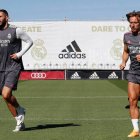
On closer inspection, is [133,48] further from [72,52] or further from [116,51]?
[72,52]

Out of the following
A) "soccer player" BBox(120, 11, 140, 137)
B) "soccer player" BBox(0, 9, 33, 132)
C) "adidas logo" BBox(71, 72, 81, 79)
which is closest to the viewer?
"soccer player" BBox(120, 11, 140, 137)

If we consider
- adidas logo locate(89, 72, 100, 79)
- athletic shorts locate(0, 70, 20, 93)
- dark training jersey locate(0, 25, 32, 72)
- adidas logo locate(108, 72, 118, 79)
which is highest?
dark training jersey locate(0, 25, 32, 72)

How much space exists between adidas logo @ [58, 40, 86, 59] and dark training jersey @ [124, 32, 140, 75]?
98.1 ft

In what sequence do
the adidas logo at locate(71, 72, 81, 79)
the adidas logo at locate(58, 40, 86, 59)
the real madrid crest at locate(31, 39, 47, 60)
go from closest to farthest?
the adidas logo at locate(71, 72, 81, 79)
the adidas logo at locate(58, 40, 86, 59)
the real madrid crest at locate(31, 39, 47, 60)

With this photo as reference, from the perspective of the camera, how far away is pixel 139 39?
9531 mm

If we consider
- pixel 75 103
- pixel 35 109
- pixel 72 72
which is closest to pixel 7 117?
pixel 35 109

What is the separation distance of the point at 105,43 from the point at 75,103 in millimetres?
23205

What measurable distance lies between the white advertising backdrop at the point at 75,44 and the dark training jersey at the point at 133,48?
2945cm

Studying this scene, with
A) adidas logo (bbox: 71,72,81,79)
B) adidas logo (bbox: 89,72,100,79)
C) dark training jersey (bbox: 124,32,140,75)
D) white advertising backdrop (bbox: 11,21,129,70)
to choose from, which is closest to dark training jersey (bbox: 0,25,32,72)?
dark training jersey (bbox: 124,32,140,75)

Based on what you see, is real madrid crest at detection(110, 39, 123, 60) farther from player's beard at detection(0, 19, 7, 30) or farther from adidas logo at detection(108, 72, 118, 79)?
player's beard at detection(0, 19, 7, 30)

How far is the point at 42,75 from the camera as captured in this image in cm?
3878

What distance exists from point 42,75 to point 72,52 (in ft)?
8.65

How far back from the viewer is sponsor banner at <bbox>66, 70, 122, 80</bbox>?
38356mm

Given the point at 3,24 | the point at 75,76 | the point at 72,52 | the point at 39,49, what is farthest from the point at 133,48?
the point at 39,49
